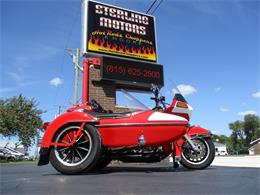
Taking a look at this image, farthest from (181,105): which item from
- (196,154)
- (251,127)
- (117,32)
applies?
(251,127)

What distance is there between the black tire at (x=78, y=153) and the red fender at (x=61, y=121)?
0.08 metres

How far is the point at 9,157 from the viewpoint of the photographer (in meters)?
28.8

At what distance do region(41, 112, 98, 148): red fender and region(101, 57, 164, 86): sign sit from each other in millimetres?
5807

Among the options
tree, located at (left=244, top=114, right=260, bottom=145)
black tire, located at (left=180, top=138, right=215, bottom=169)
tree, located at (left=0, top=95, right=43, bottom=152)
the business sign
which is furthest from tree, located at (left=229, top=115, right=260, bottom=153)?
black tire, located at (left=180, top=138, right=215, bottom=169)

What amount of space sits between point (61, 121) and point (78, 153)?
0.52m

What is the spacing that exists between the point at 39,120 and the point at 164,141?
34045 mm

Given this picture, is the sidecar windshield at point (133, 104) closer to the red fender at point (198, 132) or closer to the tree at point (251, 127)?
the red fender at point (198, 132)

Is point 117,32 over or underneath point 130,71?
over

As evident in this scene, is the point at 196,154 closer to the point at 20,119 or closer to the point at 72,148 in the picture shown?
the point at 72,148

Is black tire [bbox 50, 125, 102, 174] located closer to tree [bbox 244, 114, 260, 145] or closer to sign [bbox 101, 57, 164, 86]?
sign [bbox 101, 57, 164, 86]

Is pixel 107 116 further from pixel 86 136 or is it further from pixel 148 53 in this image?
pixel 148 53

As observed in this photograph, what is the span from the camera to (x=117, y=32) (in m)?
12.0

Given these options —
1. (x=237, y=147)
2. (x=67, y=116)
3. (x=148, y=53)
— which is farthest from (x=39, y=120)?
(x=237, y=147)

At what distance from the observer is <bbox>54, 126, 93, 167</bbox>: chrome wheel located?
15.0 ft
